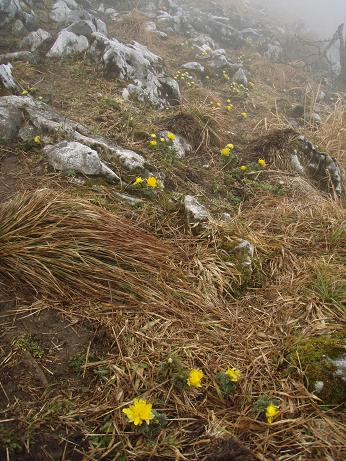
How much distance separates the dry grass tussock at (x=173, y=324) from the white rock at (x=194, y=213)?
0.72 ft

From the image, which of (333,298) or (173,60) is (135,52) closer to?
(173,60)

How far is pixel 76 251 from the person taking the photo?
2467 mm

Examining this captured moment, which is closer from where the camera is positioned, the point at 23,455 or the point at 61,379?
the point at 23,455

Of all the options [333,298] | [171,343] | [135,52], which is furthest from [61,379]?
[135,52]

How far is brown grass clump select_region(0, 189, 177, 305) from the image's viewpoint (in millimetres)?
2352

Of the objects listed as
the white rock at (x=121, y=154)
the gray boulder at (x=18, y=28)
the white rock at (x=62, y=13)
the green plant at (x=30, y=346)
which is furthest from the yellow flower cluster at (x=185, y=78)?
the green plant at (x=30, y=346)

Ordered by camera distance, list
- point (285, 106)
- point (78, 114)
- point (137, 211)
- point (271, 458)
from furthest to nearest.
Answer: point (285, 106) < point (78, 114) < point (137, 211) < point (271, 458)

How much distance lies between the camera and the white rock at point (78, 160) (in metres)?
3.35

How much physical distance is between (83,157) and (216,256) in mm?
1555

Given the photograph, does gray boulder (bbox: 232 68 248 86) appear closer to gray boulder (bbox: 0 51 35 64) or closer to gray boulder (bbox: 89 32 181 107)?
gray boulder (bbox: 89 32 181 107)

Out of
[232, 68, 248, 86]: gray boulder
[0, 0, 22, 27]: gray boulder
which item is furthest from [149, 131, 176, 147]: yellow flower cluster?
[232, 68, 248, 86]: gray boulder

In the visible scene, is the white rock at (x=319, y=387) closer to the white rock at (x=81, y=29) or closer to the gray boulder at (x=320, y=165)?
the gray boulder at (x=320, y=165)

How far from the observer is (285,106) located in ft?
25.6

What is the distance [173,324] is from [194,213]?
3.87 feet
